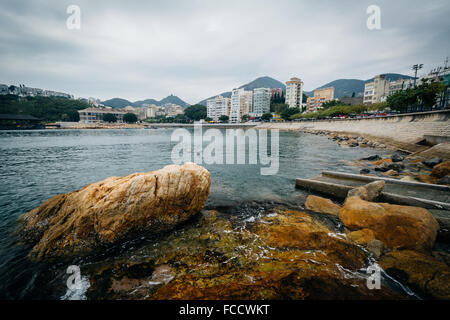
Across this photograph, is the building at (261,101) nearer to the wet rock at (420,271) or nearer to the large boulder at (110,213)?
the large boulder at (110,213)

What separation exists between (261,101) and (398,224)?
172753mm

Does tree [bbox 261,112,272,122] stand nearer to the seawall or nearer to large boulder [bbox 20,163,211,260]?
the seawall

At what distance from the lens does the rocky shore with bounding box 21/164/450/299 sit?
14.0 feet

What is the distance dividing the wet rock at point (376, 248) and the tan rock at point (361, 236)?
0.91ft

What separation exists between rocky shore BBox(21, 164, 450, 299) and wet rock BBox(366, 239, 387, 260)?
26 mm

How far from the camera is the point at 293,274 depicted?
15.1ft

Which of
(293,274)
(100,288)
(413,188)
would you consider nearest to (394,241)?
(293,274)

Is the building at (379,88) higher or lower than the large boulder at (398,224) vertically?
higher

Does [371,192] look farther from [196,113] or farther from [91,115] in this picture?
[91,115]

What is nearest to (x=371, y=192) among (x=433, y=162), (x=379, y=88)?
(x=433, y=162)

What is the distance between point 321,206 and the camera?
28.3 ft

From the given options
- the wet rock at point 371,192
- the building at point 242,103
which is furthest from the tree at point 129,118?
the wet rock at point 371,192

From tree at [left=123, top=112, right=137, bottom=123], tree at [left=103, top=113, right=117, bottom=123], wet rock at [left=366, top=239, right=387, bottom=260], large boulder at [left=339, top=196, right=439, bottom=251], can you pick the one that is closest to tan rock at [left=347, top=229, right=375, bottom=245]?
large boulder at [left=339, top=196, right=439, bottom=251]

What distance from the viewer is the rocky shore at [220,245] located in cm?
428
